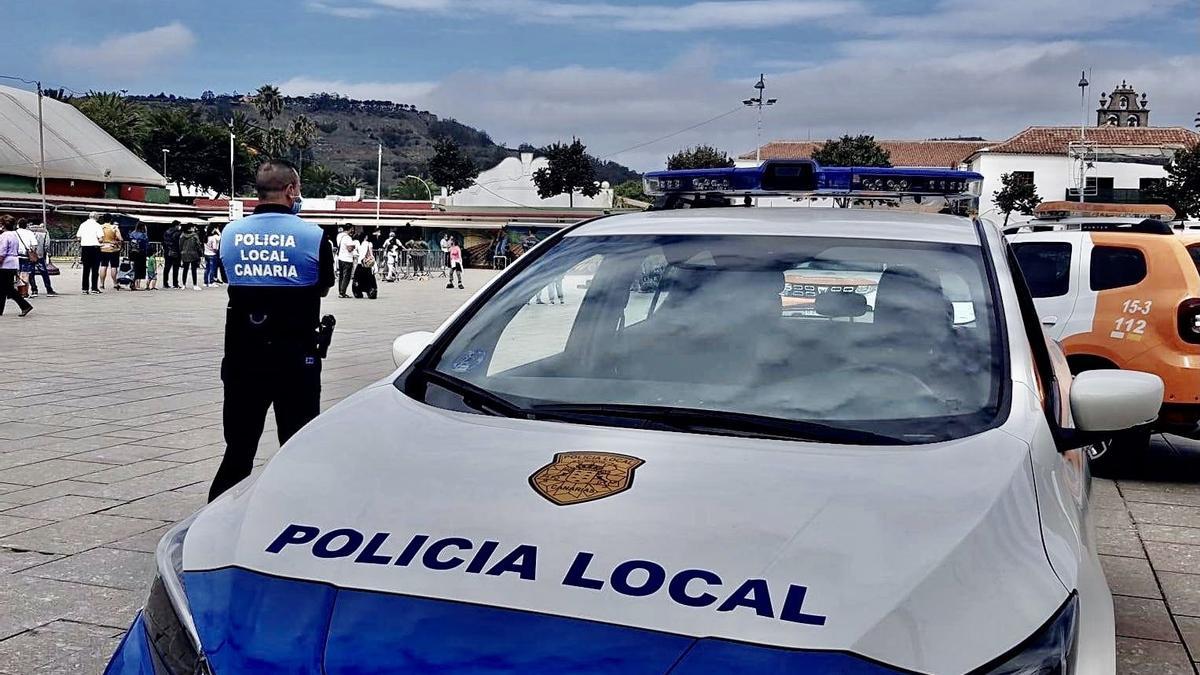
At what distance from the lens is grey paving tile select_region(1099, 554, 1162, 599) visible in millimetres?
4902

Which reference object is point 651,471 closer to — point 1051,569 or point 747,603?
point 747,603

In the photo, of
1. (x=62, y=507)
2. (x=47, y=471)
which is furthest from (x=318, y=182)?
(x=62, y=507)

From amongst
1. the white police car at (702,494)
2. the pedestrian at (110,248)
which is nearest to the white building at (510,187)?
the pedestrian at (110,248)

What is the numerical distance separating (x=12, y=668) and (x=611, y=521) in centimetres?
255

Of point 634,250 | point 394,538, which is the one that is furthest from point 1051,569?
point 634,250

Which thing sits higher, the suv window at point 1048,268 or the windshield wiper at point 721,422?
the suv window at point 1048,268

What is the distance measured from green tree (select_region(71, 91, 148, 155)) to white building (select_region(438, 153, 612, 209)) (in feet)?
87.0

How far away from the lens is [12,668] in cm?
366

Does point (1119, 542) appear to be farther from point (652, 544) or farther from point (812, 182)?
point (652, 544)

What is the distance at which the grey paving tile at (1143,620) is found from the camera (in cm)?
432

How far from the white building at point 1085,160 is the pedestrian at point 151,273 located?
202 feet

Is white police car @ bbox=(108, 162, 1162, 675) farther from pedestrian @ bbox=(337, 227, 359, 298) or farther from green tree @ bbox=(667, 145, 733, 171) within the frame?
green tree @ bbox=(667, 145, 733, 171)

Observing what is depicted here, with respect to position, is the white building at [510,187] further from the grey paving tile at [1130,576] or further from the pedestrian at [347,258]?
the grey paving tile at [1130,576]

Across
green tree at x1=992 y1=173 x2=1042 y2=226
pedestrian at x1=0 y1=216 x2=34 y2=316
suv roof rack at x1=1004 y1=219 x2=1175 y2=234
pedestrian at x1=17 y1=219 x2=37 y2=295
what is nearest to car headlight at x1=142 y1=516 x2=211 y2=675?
suv roof rack at x1=1004 y1=219 x2=1175 y2=234
